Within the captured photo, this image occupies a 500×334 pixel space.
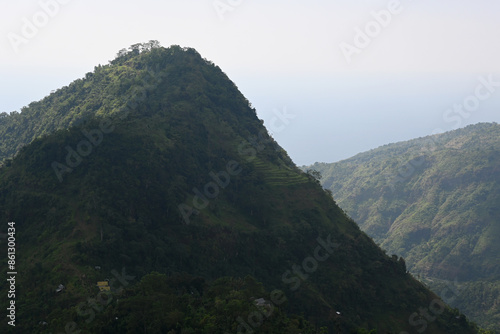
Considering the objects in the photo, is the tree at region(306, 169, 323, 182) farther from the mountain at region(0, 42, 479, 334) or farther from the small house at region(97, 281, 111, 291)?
the small house at region(97, 281, 111, 291)

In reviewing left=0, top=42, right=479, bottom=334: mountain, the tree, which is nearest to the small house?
left=0, top=42, right=479, bottom=334: mountain

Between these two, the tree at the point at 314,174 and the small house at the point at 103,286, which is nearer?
the small house at the point at 103,286

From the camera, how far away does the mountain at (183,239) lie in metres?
42.0

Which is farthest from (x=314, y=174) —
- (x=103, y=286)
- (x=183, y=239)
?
(x=103, y=286)

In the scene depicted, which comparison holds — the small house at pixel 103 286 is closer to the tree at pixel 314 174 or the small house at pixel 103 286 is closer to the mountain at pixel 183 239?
the mountain at pixel 183 239

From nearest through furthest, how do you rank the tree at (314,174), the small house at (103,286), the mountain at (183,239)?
the mountain at (183,239), the small house at (103,286), the tree at (314,174)

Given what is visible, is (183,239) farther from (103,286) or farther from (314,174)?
(314,174)

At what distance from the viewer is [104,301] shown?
4234 cm

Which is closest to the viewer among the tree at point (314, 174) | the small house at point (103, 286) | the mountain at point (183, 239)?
the mountain at point (183, 239)

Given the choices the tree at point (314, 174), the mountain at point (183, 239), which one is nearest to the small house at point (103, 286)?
the mountain at point (183, 239)

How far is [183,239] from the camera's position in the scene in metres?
60.5

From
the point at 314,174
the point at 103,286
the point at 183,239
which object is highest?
the point at 183,239

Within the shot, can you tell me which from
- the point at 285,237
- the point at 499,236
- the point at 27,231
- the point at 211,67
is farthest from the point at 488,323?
the point at 27,231

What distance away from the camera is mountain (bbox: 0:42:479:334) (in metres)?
42.0
